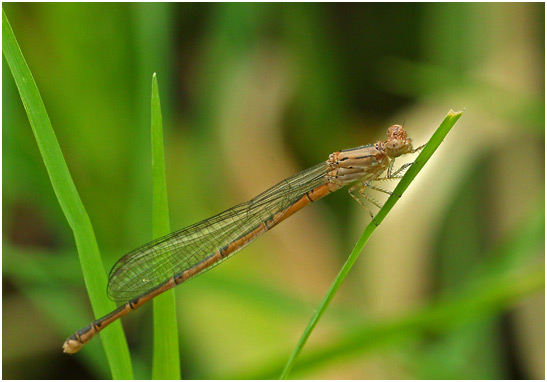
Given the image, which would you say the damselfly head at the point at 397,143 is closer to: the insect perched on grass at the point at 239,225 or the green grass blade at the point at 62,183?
the insect perched on grass at the point at 239,225

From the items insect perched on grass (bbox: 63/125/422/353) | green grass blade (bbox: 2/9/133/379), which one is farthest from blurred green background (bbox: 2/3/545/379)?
green grass blade (bbox: 2/9/133/379)

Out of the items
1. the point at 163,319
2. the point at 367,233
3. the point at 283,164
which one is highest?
the point at 283,164

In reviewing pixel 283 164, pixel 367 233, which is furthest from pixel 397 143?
pixel 283 164

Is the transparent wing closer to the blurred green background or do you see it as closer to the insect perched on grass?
the insect perched on grass

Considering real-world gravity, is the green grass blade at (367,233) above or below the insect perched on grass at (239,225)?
below

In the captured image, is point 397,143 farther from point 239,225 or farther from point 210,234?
point 210,234

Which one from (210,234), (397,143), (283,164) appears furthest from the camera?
(283,164)

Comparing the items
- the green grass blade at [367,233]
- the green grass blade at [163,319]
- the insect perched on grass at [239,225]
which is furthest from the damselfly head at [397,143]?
the green grass blade at [163,319]
